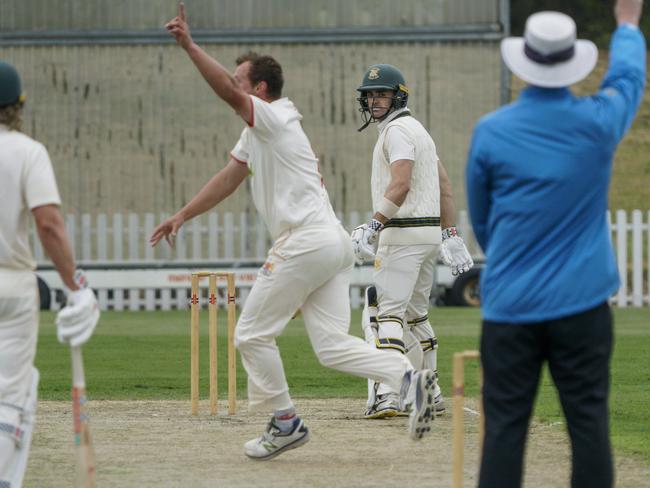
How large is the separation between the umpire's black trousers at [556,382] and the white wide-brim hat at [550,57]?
2.72 feet

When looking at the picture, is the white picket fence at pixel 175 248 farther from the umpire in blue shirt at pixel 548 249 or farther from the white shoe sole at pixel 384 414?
the umpire in blue shirt at pixel 548 249

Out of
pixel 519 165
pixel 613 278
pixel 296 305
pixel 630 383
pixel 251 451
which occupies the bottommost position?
pixel 630 383

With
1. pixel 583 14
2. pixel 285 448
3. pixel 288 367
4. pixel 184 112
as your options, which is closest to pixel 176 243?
pixel 184 112

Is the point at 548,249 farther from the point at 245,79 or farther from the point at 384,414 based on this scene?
the point at 384,414

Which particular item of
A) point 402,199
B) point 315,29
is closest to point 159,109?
point 315,29

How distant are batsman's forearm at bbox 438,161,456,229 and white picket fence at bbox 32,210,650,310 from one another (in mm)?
12828

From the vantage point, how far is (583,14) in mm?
38531

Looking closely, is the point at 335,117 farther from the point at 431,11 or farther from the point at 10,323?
the point at 10,323

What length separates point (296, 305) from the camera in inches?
301

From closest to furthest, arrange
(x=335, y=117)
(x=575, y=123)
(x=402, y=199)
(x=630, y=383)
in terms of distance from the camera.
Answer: (x=575, y=123), (x=402, y=199), (x=630, y=383), (x=335, y=117)

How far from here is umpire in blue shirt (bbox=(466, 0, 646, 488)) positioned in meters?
5.17

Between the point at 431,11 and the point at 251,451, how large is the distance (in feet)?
55.2

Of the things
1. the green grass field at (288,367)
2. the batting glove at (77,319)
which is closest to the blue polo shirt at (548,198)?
the batting glove at (77,319)

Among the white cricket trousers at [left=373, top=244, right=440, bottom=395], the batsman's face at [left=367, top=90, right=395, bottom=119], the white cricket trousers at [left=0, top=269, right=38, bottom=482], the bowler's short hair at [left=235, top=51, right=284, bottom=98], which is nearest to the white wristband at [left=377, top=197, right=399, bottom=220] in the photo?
the white cricket trousers at [left=373, top=244, right=440, bottom=395]
